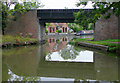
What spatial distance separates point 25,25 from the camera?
19.6 m

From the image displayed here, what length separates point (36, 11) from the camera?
1930 centimetres

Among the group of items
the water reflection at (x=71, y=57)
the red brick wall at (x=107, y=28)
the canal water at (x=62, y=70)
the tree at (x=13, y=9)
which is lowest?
the water reflection at (x=71, y=57)

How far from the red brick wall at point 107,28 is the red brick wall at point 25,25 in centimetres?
868

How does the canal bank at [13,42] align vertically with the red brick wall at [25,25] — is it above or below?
below

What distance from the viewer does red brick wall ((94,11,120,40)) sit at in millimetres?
17422

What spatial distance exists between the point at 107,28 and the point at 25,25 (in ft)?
36.9

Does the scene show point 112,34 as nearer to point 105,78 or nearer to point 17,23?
point 17,23

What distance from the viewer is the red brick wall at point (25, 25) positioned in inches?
763

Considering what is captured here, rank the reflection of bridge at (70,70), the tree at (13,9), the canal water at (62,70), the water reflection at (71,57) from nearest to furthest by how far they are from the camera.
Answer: the canal water at (62,70) → the reflection of bridge at (70,70) → the water reflection at (71,57) → the tree at (13,9)

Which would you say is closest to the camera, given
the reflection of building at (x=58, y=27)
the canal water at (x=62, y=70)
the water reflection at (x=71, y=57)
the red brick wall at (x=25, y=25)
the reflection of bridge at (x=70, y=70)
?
the canal water at (x=62, y=70)

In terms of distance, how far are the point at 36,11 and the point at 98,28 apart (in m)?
8.84

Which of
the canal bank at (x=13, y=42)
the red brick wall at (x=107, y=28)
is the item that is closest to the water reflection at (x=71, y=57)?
the canal bank at (x=13, y=42)

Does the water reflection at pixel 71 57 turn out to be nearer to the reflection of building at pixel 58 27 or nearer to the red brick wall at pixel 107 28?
the red brick wall at pixel 107 28

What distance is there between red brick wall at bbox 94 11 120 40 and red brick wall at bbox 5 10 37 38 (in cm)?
868
